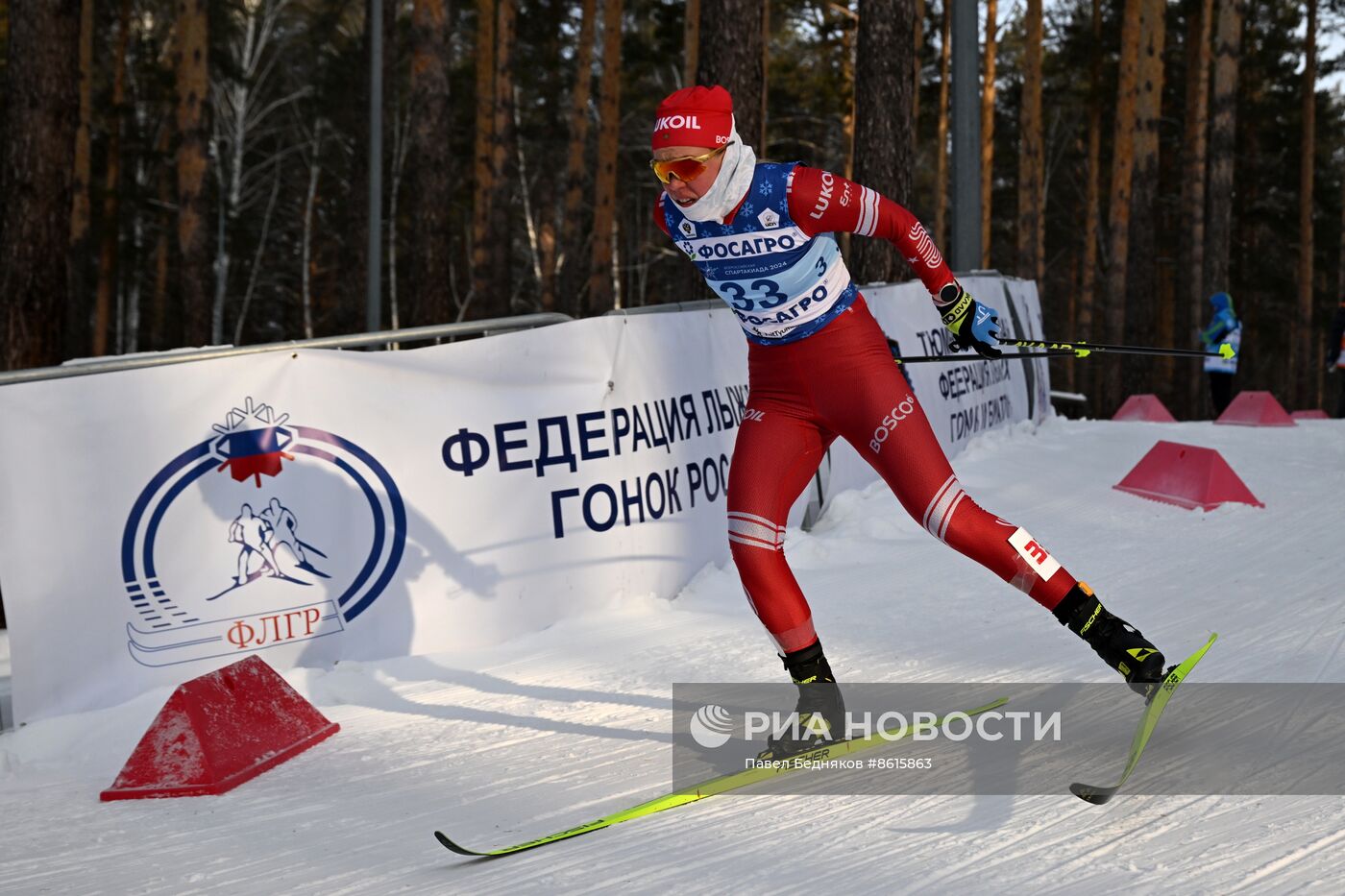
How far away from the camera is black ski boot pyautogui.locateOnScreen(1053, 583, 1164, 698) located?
3783 millimetres

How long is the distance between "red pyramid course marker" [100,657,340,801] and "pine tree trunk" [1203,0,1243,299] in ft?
65.9

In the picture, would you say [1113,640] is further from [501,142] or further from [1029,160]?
[1029,160]

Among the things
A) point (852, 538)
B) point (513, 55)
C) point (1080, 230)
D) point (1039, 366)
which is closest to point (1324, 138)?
point (1080, 230)

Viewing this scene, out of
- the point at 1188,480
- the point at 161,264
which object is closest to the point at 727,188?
the point at 1188,480

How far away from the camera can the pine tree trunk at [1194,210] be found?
25.8 metres

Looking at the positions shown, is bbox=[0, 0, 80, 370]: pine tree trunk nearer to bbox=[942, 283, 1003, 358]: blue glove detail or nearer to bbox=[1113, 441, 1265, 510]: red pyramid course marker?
bbox=[942, 283, 1003, 358]: blue glove detail

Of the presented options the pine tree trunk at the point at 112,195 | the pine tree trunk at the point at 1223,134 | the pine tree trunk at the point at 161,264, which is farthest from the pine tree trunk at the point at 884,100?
the pine tree trunk at the point at 161,264

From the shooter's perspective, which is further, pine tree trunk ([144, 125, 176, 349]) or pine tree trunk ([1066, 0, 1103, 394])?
pine tree trunk ([144, 125, 176, 349])

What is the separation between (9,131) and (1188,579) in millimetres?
8276

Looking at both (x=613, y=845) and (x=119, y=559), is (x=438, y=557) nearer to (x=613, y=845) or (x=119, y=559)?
(x=119, y=559)

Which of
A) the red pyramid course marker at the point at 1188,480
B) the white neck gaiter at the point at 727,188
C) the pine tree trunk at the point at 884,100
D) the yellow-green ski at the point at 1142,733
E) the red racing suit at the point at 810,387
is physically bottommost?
the yellow-green ski at the point at 1142,733

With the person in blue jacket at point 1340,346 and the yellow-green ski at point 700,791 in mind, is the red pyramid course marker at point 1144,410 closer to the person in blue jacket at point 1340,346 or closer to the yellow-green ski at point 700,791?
the person in blue jacket at point 1340,346

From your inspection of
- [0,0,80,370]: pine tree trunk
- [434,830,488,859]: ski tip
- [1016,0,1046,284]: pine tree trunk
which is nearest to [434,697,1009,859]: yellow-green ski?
[434,830,488,859]: ski tip

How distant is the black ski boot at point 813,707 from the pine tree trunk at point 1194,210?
2270 cm
